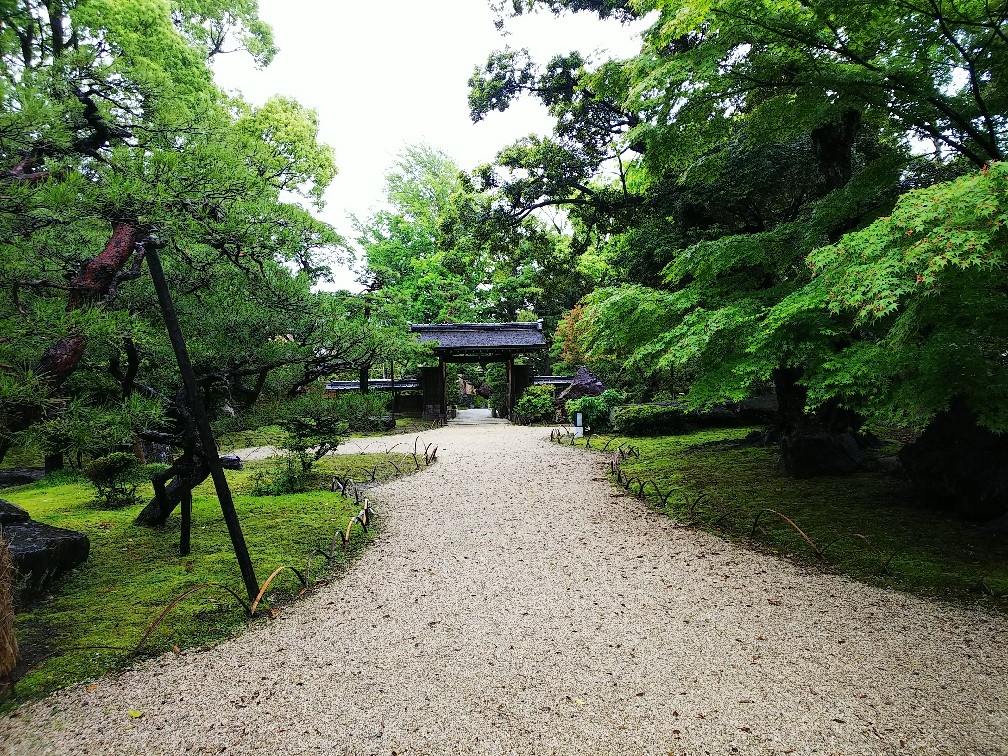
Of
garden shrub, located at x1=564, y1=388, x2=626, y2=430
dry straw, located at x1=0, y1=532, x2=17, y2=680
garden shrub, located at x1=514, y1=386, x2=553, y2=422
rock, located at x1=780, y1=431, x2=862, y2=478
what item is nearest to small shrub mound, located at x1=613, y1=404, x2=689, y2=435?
garden shrub, located at x1=564, y1=388, x2=626, y2=430

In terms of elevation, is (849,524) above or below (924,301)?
below

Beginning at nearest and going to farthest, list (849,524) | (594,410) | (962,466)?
(962,466)
(849,524)
(594,410)

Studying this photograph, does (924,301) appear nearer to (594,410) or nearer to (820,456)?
(820,456)

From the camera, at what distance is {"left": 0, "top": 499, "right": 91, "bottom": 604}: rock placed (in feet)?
A: 10.6

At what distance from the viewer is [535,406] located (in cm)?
1512

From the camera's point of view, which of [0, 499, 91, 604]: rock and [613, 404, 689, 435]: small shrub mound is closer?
[0, 499, 91, 604]: rock

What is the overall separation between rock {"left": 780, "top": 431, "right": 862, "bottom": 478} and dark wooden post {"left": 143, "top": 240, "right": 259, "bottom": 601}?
20.2ft

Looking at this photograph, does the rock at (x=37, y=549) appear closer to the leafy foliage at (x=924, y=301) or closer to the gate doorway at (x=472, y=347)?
the leafy foliage at (x=924, y=301)

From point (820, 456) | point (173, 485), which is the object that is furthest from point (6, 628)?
point (820, 456)

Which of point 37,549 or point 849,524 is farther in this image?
point 849,524

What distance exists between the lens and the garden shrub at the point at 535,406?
15016mm

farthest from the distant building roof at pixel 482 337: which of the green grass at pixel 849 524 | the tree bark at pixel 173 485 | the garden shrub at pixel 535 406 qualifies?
the tree bark at pixel 173 485

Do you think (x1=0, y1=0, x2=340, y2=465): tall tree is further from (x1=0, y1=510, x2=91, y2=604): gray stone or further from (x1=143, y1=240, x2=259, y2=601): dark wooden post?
(x1=0, y1=510, x2=91, y2=604): gray stone

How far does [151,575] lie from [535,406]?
12.1 m
